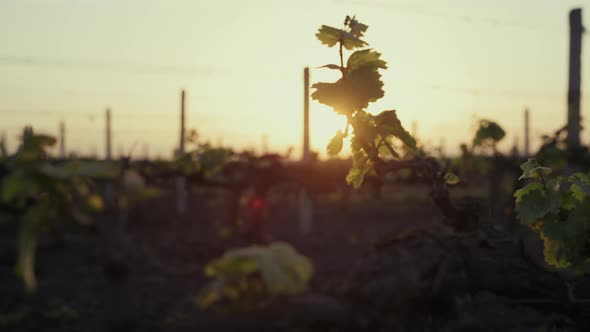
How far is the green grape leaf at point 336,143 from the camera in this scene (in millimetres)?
1706

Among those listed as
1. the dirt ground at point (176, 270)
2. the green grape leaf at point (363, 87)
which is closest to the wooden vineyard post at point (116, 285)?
the dirt ground at point (176, 270)

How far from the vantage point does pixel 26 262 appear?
82cm

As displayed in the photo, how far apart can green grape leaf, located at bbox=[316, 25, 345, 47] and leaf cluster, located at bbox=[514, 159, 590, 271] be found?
748mm

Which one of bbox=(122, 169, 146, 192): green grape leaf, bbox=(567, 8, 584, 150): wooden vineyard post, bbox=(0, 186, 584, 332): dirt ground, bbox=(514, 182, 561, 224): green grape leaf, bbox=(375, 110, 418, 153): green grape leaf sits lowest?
bbox=(0, 186, 584, 332): dirt ground

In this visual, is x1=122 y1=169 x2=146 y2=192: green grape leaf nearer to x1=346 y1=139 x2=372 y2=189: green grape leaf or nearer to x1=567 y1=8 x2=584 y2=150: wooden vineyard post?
x1=346 y1=139 x2=372 y2=189: green grape leaf

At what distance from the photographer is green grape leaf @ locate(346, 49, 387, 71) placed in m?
1.63

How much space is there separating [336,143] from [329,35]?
1.06ft

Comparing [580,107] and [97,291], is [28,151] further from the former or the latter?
[580,107]

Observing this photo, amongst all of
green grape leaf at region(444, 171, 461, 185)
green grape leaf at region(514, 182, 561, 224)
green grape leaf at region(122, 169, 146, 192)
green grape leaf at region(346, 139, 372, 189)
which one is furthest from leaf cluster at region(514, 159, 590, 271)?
green grape leaf at region(122, 169, 146, 192)

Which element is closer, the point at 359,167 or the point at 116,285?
the point at 359,167

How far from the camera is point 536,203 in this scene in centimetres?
187

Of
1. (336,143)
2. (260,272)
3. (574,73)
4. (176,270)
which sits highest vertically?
(574,73)

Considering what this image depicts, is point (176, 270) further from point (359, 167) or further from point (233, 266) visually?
point (233, 266)

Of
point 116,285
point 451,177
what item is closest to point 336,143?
point 451,177
